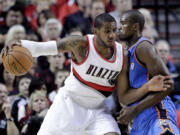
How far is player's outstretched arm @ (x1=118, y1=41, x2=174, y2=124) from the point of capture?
123 inches

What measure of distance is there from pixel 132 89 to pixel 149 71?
0.32 metres

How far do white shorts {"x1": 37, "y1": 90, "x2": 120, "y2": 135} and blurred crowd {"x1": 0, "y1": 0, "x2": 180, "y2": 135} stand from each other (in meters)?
1.16

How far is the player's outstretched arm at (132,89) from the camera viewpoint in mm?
3102

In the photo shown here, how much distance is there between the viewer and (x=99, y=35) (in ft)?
11.8

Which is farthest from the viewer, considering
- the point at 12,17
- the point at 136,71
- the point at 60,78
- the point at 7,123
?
the point at 12,17

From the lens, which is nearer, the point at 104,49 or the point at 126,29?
the point at 126,29

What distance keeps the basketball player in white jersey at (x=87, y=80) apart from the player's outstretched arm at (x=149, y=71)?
34 centimetres

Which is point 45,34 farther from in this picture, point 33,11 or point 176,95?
point 176,95

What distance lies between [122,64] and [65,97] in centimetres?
76

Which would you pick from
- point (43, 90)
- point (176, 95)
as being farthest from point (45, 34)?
point (176, 95)

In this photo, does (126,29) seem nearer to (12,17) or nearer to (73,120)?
(73,120)

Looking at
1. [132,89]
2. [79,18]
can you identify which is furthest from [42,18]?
[132,89]

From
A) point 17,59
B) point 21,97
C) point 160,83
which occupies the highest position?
point 17,59

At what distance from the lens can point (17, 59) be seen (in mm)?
3359
